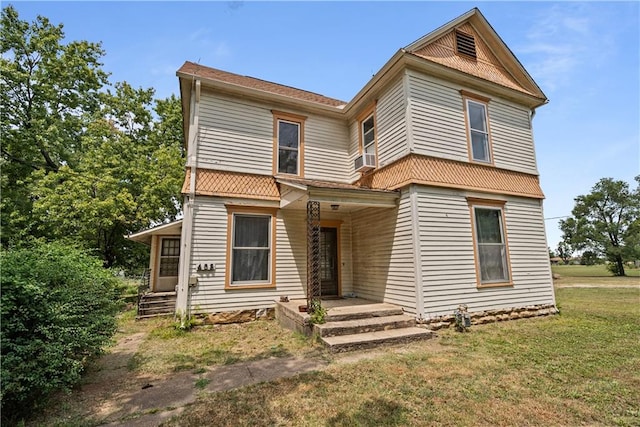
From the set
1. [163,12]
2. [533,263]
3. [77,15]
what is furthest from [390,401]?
[77,15]

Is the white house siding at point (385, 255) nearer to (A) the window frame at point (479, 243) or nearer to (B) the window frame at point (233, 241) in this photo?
(A) the window frame at point (479, 243)

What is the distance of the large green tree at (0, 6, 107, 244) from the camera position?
14.0 metres

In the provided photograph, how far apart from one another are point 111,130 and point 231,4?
13.6 m

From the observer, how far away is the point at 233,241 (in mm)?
7664

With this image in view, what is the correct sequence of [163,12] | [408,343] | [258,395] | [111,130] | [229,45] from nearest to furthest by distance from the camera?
[258,395]
[408,343]
[163,12]
[229,45]
[111,130]

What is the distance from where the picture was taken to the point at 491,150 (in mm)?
8164

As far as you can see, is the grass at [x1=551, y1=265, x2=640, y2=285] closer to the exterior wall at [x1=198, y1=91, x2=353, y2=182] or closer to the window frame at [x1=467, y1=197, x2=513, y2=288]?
the window frame at [x1=467, y1=197, x2=513, y2=288]

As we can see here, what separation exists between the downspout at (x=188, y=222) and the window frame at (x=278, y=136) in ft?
7.05

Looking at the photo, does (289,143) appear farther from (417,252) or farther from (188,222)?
(417,252)

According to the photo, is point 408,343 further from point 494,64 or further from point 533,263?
point 494,64

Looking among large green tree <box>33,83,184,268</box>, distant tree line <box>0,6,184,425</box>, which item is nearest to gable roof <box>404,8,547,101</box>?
distant tree line <box>0,6,184,425</box>

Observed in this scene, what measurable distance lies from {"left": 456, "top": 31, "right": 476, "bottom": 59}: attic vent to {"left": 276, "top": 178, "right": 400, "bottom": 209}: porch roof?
17.2 ft

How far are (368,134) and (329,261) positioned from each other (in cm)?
412

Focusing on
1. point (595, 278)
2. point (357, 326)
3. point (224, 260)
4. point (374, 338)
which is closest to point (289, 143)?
point (224, 260)
